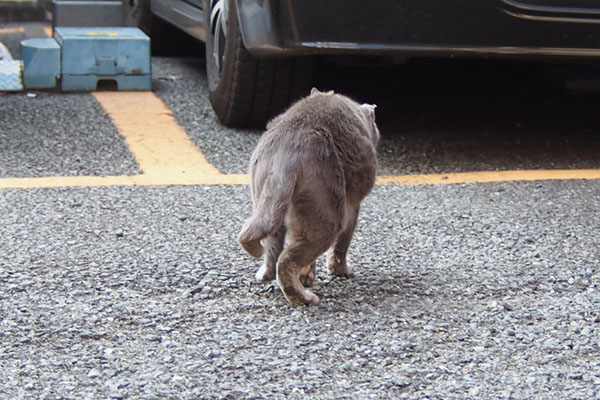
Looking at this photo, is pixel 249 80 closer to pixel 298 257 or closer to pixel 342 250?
pixel 342 250

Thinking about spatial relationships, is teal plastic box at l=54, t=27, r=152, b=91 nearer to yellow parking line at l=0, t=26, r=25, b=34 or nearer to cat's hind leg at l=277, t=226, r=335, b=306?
cat's hind leg at l=277, t=226, r=335, b=306

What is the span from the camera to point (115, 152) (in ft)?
15.4

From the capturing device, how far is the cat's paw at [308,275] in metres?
3.09

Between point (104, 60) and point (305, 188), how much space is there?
3.42 m

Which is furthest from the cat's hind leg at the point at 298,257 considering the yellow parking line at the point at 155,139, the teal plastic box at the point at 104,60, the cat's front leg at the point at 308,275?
the teal plastic box at the point at 104,60

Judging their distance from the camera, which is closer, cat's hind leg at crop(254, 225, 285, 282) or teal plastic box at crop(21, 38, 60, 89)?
cat's hind leg at crop(254, 225, 285, 282)

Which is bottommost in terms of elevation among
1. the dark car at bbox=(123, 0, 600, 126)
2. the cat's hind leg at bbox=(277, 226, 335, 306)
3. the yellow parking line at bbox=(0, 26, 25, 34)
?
the yellow parking line at bbox=(0, 26, 25, 34)

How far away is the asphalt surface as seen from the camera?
98.9 inches

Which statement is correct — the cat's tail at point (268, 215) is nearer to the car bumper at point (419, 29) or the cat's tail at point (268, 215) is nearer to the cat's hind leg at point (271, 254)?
the cat's hind leg at point (271, 254)

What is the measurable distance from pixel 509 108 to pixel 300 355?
364 cm

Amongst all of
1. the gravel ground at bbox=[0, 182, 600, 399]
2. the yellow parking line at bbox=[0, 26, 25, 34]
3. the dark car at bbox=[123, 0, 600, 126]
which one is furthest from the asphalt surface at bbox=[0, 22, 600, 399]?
the yellow parking line at bbox=[0, 26, 25, 34]

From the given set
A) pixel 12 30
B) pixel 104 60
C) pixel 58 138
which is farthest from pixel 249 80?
pixel 12 30

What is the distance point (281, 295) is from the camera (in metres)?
3.08

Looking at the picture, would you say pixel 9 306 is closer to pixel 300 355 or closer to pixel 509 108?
pixel 300 355
